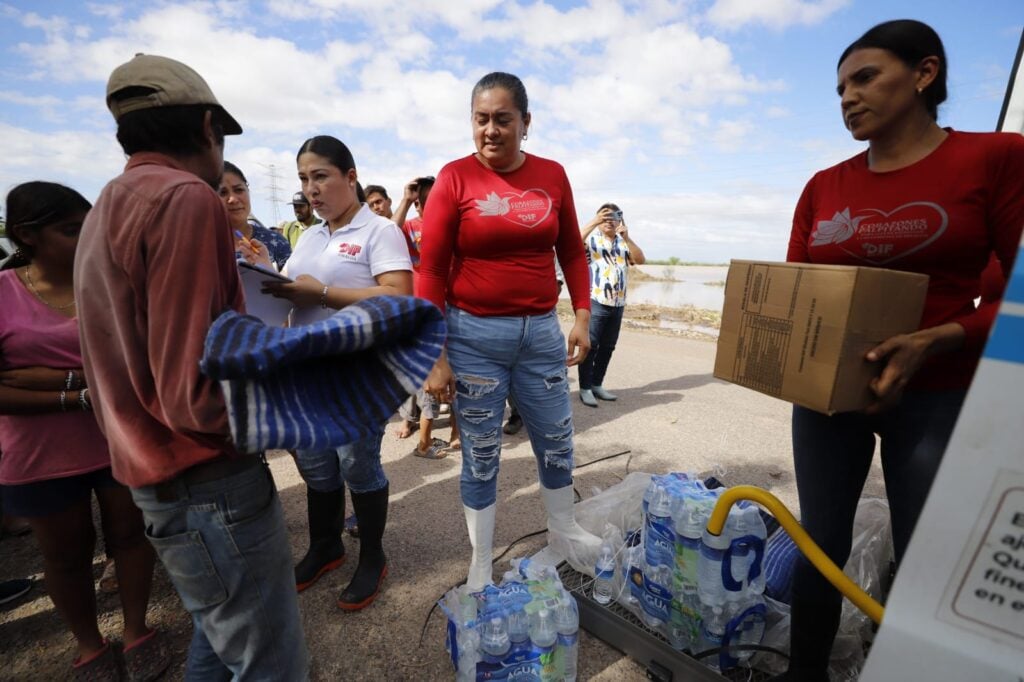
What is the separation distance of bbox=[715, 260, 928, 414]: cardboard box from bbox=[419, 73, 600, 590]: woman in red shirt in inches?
36.5

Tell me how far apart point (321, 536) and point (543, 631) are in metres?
1.41

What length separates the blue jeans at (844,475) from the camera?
52.0 inches

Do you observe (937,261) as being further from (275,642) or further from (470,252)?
(275,642)

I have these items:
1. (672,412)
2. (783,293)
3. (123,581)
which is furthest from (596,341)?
(123,581)

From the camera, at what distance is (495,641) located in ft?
5.55

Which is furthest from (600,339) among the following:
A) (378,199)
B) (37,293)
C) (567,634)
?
(37,293)

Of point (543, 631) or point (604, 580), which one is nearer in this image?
point (543, 631)

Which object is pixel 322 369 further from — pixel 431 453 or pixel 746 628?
pixel 431 453

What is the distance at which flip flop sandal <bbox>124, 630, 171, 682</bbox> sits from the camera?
192 centimetres

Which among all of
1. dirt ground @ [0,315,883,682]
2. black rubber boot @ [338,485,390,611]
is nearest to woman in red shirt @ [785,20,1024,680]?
dirt ground @ [0,315,883,682]

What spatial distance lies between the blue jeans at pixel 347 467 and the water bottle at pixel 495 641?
93 cm

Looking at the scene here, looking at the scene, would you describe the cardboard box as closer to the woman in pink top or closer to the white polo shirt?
the white polo shirt

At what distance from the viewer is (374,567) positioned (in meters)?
2.43

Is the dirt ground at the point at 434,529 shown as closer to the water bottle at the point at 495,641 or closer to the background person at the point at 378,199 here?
the water bottle at the point at 495,641
